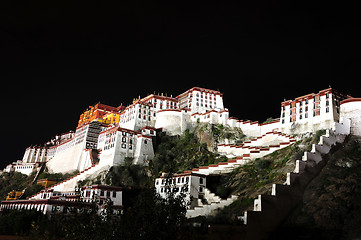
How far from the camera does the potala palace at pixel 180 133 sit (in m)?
31.9

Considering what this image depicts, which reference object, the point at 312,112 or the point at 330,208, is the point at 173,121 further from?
the point at 330,208

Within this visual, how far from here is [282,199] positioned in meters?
22.3

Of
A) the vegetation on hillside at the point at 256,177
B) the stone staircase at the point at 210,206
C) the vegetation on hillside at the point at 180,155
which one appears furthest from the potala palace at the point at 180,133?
the vegetation on hillside at the point at 180,155

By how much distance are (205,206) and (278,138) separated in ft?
60.4

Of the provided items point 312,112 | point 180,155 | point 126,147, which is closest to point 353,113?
point 312,112

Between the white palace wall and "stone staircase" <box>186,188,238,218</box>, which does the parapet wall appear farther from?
the white palace wall

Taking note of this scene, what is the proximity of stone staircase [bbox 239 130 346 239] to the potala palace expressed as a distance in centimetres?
16

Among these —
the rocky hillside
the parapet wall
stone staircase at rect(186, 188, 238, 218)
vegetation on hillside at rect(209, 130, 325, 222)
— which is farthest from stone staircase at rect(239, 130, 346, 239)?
the parapet wall

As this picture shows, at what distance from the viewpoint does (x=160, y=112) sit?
60.2 meters

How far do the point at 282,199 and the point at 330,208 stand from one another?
9.92 feet

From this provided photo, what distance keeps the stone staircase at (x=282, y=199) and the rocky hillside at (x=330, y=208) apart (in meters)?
0.48

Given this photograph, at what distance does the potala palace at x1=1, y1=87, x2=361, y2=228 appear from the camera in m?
31.9

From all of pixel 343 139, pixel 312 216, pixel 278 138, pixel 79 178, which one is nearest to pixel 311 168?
pixel 312 216

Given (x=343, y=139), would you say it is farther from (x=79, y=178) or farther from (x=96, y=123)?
(x=96, y=123)
